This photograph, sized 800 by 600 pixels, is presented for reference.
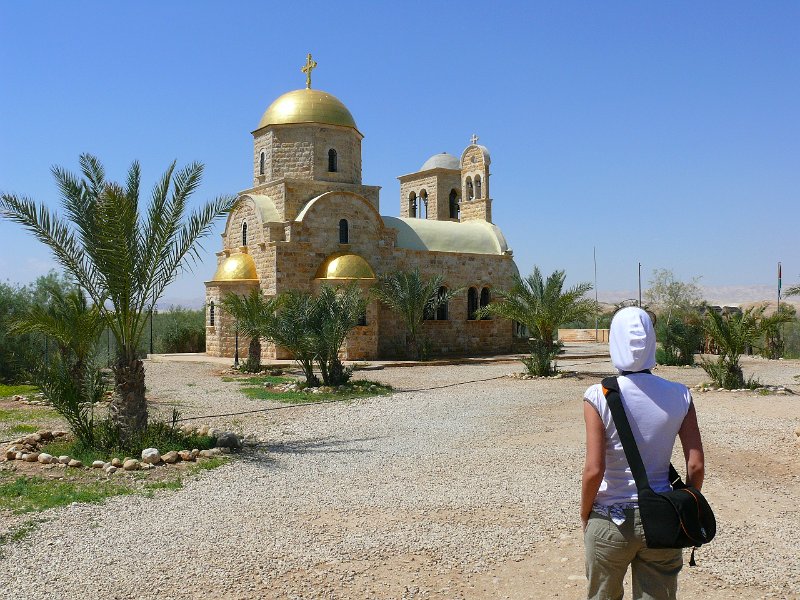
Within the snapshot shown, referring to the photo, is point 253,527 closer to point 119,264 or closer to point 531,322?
point 119,264

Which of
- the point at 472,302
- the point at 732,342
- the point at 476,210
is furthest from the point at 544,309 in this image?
the point at 476,210

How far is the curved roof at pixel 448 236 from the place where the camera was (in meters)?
26.6

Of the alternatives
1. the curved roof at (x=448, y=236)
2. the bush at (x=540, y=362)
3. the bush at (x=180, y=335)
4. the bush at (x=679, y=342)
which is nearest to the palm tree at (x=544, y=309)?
the bush at (x=540, y=362)

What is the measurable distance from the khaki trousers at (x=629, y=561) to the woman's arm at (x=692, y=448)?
12.6 inches

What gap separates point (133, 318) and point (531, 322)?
40.3 ft

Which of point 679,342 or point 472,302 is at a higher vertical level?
point 472,302

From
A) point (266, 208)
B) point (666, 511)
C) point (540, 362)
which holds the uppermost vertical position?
point (266, 208)

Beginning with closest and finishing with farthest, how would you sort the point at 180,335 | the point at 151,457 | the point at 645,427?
the point at 645,427 → the point at 151,457 → the point at 180,335

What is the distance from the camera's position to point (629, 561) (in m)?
3.07

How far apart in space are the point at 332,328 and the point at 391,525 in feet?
30.7

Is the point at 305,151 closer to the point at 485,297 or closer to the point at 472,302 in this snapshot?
the point at 472,302

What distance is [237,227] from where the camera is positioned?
82.8 ft

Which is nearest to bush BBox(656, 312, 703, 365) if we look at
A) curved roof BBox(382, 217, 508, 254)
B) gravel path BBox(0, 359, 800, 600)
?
curved roof BBox(382, 217, 508, 254)

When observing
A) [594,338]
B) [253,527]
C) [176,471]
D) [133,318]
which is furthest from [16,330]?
[594,338]
